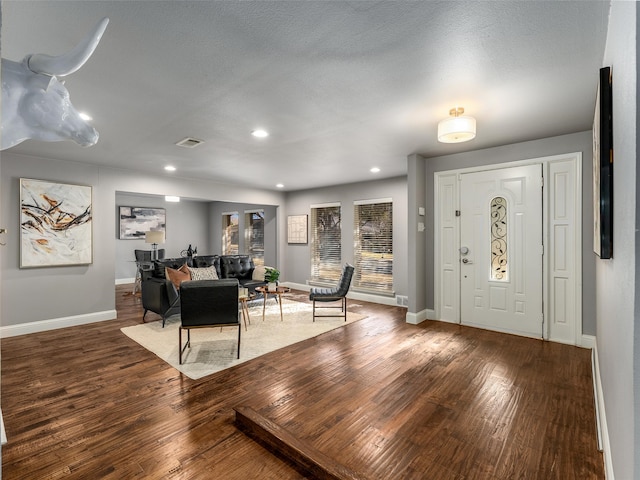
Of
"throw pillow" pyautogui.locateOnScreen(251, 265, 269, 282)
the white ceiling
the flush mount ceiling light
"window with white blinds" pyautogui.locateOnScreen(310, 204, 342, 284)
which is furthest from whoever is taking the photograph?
"window with white blinds" pyautogui.locateOnScreen(310, 204, 342, 284)

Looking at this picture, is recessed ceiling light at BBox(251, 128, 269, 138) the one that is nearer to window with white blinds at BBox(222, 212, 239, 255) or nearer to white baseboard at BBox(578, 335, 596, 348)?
white baseboard at BBox(578, 335, 596, 348)

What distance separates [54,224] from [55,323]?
1.40m

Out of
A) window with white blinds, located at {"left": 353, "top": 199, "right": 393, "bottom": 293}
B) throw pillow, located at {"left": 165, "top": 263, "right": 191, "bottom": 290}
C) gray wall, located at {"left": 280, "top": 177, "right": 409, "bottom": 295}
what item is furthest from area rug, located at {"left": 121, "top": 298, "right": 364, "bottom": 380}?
gray wall, located at {"left": 280, "top": 177, "right": 409, "bottom": 295}

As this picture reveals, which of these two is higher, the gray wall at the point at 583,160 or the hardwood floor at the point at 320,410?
the gray wall at the point at 583,160

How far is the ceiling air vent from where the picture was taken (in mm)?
3820

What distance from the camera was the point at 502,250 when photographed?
4355mm

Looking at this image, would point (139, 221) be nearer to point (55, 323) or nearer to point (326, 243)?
point (55, 323)

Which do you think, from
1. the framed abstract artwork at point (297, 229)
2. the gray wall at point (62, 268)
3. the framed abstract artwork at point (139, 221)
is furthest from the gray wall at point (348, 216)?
the framed abstract artwork at point (139, 221)

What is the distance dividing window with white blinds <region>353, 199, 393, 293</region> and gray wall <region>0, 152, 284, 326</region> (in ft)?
12.4

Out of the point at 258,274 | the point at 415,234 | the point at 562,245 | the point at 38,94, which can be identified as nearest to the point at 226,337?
the point at 258,274

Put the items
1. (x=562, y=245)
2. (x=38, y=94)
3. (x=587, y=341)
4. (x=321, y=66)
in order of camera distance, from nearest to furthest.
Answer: (x=38, y=94) < (x=321, y=66) < (x=587, y=341) < (x=562, y=245)

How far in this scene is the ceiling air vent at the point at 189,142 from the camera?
3.82 metres

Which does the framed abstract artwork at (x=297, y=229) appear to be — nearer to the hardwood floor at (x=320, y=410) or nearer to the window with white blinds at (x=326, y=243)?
the window with white blinds at (x=326, y=243)

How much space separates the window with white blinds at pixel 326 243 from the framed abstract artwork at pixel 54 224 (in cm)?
432
